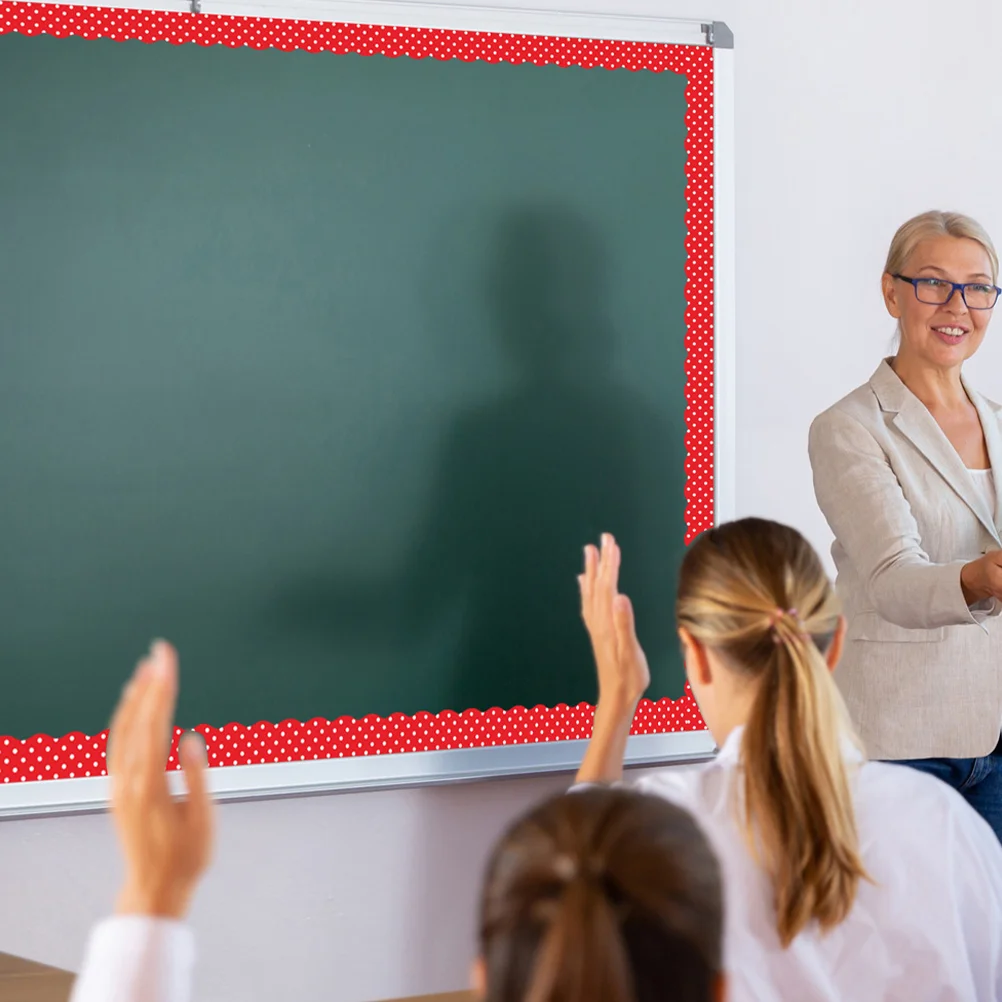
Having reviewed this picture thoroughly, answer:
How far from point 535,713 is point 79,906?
0.91 meters

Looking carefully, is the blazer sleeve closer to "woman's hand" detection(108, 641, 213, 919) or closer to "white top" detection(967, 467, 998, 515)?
"white top" detection(967, 467, 998, 515)

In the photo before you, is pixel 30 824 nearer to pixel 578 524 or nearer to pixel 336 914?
pixel 336 914

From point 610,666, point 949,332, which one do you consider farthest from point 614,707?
point 949,332

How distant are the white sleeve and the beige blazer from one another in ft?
4.89

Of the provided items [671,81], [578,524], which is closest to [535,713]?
[578,524]

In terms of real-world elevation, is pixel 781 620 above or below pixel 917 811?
above

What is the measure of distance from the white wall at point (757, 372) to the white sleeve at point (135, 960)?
157 cm

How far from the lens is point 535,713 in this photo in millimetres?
2418

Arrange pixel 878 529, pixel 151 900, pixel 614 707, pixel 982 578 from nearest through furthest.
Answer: pixel 151 900 < pixel 614 707 < pixel 982 578 < pixel 878 529

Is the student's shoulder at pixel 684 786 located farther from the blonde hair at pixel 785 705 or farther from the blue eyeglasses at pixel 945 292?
the blue eyeglasses at pixel 945 292

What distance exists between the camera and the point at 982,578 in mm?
1838

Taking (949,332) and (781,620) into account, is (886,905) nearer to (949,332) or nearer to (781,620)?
(781,620)

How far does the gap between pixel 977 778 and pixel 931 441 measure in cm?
58

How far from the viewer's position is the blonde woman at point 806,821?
1.18 metres
